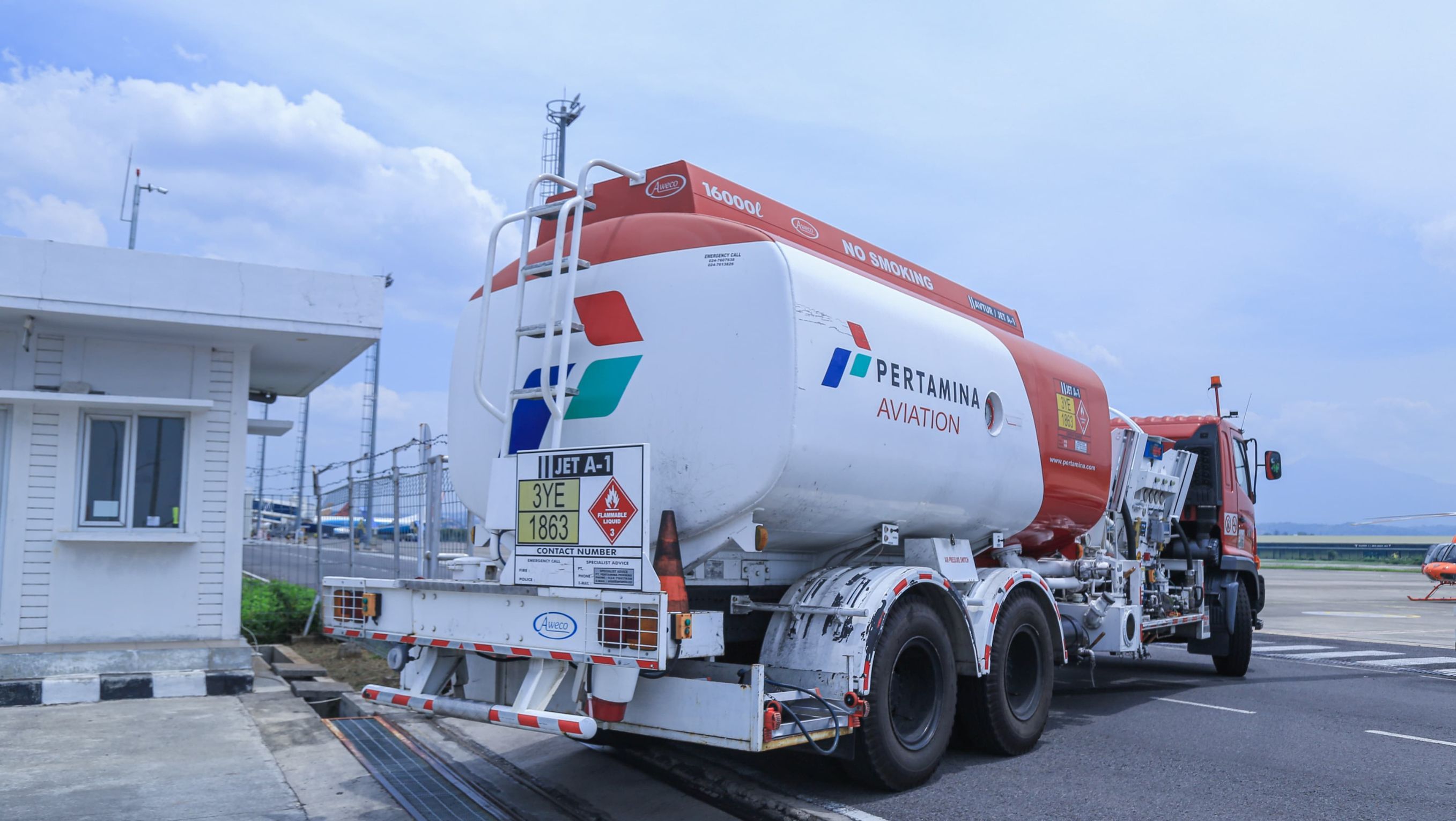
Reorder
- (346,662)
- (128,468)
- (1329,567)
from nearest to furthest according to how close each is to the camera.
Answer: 1. (128,468)
2. (346,662)
3. (1329,567)

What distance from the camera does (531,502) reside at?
5.29 meters

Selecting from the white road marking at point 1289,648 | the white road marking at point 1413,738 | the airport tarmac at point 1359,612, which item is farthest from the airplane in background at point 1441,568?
the white road marking at point 1413,738

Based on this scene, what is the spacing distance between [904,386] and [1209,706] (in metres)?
5.33

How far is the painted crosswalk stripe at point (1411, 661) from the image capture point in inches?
505

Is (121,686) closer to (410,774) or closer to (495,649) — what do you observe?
(410,774)

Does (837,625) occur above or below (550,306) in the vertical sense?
below

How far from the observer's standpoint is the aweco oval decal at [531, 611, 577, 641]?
16.1 ft

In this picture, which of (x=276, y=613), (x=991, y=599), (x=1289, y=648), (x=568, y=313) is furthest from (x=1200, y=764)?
(x=276, y=613)

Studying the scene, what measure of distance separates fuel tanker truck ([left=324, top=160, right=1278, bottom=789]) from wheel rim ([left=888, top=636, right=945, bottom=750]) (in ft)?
0.05

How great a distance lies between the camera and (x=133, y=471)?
9.44m

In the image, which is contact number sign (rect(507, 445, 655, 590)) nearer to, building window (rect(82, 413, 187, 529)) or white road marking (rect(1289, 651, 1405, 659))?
building window (rect(82, 413, 187, 529))

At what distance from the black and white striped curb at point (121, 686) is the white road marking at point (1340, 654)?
12.3 meters

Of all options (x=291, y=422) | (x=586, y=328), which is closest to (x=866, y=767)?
(x=586, y=328)

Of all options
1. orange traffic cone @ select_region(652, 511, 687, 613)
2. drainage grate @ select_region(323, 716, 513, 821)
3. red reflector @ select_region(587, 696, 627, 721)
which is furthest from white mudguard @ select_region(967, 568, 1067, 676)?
drainage grate @ select_region(323, 716, 513, 821)
